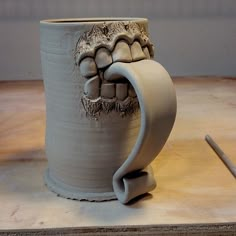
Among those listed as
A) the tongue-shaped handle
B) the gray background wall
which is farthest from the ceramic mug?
the gray background wall

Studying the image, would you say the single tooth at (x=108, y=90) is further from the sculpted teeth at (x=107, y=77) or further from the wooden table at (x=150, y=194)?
the wooden table at (x=150, y=194)

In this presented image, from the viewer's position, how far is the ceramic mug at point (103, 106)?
1.16ft

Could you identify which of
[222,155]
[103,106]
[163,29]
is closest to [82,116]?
[103,106]

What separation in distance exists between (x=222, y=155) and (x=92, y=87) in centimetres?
24

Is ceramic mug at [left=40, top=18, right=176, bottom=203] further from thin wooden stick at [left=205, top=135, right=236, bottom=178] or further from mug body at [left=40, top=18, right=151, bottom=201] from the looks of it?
thin wooden stick at [left=205, top=135, right=236, bottom=178]

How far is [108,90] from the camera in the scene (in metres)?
0.39

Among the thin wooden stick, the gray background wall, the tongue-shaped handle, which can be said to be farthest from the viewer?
the gray background wall

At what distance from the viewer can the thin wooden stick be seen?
1.61 feet

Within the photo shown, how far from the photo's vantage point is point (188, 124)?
0.69 metres

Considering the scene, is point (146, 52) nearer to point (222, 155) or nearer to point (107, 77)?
point (107, 77)

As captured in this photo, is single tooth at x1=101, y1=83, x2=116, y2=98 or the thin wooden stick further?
the thin wooden stick

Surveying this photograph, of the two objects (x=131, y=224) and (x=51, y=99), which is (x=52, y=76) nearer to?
(x=51, y=99)

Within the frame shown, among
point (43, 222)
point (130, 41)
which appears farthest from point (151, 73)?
point (43, 222)

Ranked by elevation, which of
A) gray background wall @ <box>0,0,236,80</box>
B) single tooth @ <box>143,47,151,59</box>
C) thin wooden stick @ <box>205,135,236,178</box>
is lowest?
thin wooden stick @ <box>205,135,236,178</box>
